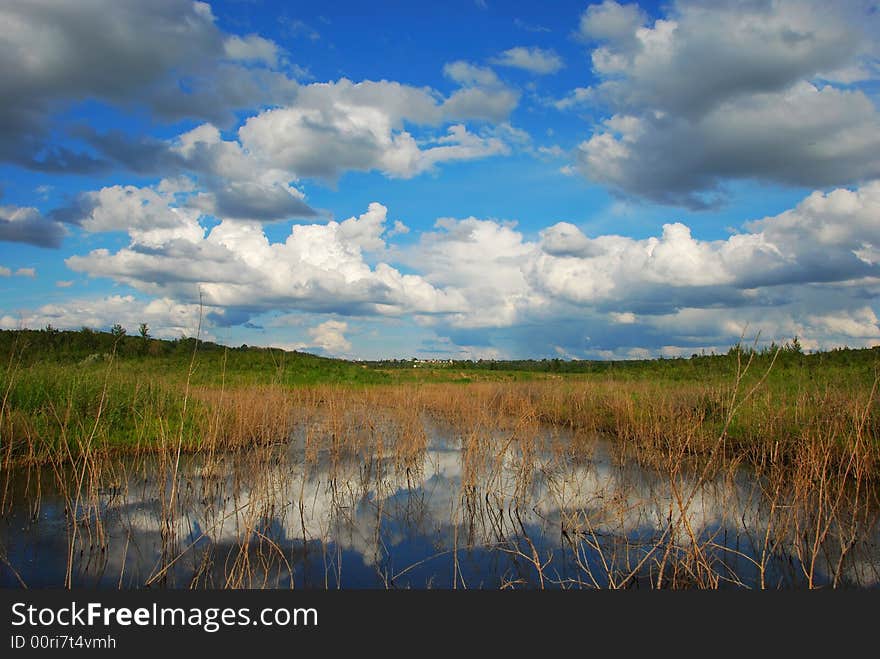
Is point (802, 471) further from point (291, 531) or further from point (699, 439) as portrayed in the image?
point (291, 531)

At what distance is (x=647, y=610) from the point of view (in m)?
3.94

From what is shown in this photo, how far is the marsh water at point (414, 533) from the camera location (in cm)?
525

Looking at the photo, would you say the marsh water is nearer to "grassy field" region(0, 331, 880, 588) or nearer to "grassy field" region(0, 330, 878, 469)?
"grassy field" region(0, 331, 880, 588)

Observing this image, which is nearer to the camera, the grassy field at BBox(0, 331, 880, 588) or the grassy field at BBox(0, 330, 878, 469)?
the grassy field at BBox(0, 331, 880, 588)

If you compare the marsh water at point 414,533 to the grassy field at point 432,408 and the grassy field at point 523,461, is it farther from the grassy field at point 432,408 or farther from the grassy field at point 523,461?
the grassy field at point 432,408

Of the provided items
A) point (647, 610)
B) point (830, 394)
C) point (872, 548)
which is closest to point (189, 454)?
point (647, 610)

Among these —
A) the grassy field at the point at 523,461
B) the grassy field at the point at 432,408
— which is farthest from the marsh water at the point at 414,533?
the grassy field at the point at 432,408

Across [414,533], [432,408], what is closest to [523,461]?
[414,533]

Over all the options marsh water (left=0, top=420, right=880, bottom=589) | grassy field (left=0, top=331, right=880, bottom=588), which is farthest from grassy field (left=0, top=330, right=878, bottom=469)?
marsh water (left=0, top=420, right=880, bottom=589)

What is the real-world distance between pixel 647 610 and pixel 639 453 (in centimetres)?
752

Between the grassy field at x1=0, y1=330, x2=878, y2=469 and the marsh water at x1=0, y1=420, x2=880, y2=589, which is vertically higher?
the grassy field at x1=0, y1=330, x2=878, y2=469

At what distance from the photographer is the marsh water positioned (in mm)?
5246

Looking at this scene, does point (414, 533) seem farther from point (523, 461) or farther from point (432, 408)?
point (432, 408)

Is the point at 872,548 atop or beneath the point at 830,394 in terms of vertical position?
beneath
